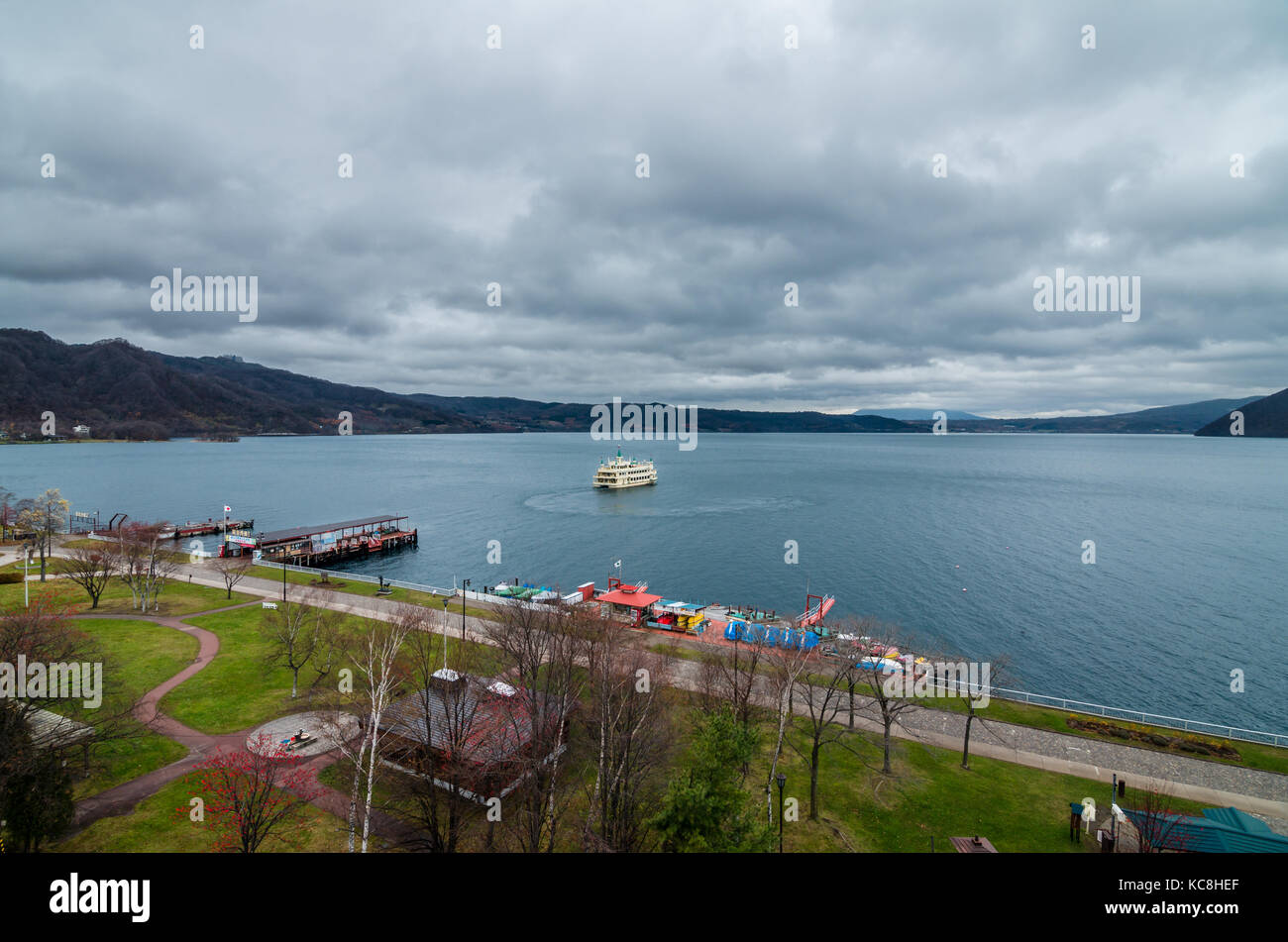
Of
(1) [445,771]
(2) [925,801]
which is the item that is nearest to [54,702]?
(1) [445,771]

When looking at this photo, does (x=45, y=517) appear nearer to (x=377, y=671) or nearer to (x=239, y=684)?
(x=239, y=684)

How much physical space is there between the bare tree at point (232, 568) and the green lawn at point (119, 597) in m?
1.20

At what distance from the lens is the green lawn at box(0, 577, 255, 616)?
4316 centimetres

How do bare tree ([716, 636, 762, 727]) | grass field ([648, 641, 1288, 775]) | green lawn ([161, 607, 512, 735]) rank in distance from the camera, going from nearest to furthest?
bare tree ([716, 636, 762, 727]) < grass field ([648, 641, 1288, 775]) < green lawn ([161, 607, 512, 735])

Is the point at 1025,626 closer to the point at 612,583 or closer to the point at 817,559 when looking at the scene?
the point at 817,559

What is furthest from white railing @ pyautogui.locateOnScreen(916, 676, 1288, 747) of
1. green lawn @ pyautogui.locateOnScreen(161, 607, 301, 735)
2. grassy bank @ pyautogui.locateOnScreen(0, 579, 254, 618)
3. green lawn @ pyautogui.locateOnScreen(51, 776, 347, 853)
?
grassy bank @ pyautogui.locateOnScreen(0, 579, 254, 618)

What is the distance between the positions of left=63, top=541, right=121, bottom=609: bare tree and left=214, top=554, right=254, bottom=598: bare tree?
7.50 m

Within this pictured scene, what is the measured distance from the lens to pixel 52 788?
62.1 ft

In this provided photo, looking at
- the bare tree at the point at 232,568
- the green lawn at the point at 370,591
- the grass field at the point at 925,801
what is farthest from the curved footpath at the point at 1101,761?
the bare tree at the point at 232,568

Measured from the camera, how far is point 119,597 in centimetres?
4712

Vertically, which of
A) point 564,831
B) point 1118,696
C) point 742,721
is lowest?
point 1118,696

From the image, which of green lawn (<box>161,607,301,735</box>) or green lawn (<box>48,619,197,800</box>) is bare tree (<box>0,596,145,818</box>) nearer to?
green lawn (<box>48,619,197,800</box>)

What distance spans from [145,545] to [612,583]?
40.1 m
